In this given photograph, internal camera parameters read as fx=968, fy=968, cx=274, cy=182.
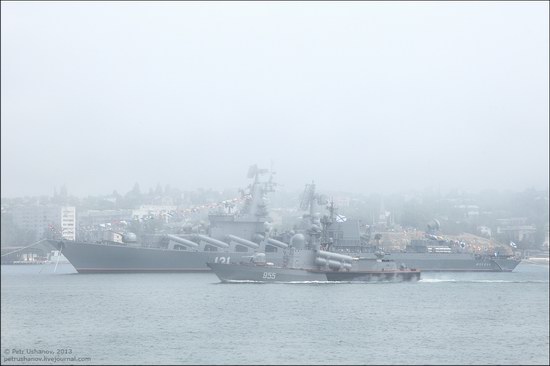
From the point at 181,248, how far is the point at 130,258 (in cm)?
441

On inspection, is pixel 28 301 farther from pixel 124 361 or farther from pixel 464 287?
pixel 464 287

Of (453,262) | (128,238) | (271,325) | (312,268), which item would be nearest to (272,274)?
(312,268)

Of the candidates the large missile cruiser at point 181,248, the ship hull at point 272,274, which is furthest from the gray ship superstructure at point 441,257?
the ship hull at point 272,274

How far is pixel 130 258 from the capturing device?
73250 mm

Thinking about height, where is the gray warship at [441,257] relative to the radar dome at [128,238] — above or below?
below

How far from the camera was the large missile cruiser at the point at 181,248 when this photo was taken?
73.0 m

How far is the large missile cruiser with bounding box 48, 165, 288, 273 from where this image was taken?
73000 millimetres

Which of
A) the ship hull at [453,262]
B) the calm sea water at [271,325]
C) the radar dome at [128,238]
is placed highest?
the radar dome at [128,238]

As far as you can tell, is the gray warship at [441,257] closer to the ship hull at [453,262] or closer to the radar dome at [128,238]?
the ship hull at [453,262]

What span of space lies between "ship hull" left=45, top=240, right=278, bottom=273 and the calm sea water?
14.8m

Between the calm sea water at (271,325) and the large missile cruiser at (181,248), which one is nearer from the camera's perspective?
the calm sea water at (271,325)

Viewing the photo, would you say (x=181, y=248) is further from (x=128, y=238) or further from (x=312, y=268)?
(x=312, y=268)

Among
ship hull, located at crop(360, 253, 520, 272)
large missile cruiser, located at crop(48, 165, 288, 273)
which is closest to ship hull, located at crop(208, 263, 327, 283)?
large missile cruiser, located at crop(48, 165, 288, 273)

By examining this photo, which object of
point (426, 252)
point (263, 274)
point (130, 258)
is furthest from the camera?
point (426, 252)
